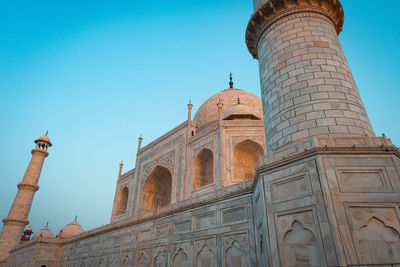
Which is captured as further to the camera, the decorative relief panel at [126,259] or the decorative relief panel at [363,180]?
the decorative relief panel at [126,259]

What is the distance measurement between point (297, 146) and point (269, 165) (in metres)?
0.54

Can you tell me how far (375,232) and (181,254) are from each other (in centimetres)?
465

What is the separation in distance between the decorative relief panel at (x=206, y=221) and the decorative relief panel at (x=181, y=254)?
0.55m

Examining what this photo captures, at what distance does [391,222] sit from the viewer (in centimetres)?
347

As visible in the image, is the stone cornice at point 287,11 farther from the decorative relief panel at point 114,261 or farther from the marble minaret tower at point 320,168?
the decorative relief panel at point 114,261

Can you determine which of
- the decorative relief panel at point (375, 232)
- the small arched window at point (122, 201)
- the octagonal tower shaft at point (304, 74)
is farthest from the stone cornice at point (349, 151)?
the small arched window at point (122, 201)

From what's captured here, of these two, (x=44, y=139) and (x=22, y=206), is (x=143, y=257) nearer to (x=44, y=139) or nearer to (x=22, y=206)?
(x=22, y=206)

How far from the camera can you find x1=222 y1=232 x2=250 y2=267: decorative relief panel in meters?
5.45

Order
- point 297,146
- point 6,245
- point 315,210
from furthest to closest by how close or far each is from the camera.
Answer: point 6,245
point 297,146
point 315,210

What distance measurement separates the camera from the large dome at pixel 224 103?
21.1 metres

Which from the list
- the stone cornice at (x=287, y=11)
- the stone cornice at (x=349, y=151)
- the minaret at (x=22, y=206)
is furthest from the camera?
the minaret at (x=22, y=206)

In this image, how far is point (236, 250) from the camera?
18.6 ft

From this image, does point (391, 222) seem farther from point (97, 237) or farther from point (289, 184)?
point (97, 237)

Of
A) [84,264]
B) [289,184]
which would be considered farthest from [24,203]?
[289,184]
